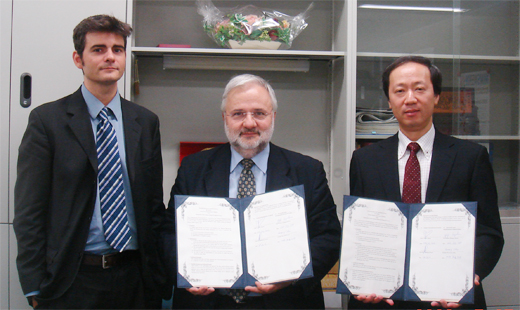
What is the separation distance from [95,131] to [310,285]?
103 cm

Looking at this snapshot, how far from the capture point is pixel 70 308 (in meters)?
1.45

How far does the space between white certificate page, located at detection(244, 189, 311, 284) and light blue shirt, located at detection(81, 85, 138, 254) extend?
1.63 ft

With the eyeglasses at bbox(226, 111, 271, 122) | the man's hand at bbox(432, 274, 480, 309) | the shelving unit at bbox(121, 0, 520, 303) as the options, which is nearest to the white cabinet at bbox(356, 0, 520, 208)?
the shelving unit at bbox(121, 0, 520, 303)

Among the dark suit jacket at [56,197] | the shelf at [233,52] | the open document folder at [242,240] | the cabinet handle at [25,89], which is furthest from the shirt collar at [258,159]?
the cabinet handle at [25,89]

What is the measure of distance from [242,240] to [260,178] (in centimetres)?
32

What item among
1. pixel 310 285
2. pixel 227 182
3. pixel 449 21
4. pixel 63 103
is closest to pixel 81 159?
pixel 63 103

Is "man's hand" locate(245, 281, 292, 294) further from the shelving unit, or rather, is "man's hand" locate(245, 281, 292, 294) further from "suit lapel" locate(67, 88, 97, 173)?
the shelving unit

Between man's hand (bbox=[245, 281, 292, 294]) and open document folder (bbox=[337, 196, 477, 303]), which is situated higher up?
open document folder (bbox=[337, 196, 477, 303])

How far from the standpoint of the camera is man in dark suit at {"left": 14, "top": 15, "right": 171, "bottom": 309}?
1.42 metres

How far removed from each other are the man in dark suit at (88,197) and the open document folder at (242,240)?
0.92ft

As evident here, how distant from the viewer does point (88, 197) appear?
1.45m

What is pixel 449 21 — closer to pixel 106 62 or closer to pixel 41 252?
pixel 106 62

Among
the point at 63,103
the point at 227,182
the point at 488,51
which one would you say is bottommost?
the point at 227,182

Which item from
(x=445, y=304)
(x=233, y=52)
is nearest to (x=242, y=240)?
(x=445, y=304)
